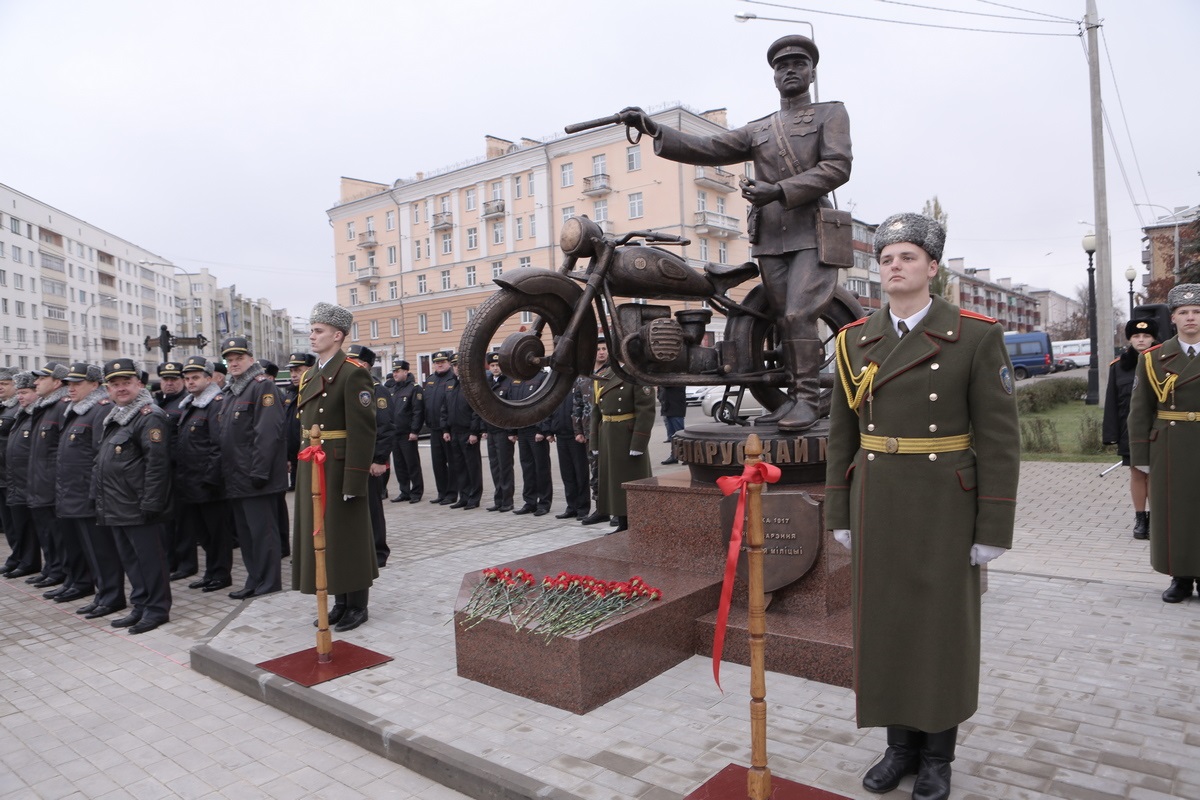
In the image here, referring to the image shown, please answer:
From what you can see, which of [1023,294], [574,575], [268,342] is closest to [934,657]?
[574,575]

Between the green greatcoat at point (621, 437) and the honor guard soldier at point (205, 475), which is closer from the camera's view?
the honor guard soldier at point (205, 475)

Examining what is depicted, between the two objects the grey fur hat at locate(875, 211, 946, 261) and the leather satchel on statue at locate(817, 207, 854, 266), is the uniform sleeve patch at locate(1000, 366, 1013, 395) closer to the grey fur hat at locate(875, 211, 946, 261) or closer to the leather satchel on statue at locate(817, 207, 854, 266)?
the grey fur hat at locate(875, 211, 946, 261)

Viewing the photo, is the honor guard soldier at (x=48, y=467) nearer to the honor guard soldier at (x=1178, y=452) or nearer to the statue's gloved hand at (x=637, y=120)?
the statue's gloved hand at (x=637, y=120)

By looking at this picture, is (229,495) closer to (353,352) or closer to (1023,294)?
(353,352)

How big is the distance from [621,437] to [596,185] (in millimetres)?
30379

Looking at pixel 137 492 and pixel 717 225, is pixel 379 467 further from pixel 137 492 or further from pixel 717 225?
pixel 717 225

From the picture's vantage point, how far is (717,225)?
117 feet

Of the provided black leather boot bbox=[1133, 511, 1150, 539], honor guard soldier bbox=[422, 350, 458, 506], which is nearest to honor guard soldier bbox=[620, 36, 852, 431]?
black leather boot bbox=[1133, 511, 1150, 539]

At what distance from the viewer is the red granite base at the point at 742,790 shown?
9.82 feet

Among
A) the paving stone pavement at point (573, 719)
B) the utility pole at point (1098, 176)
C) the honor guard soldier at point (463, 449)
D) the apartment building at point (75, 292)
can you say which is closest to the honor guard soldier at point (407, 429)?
the honor guard soldier at point (463, 449)

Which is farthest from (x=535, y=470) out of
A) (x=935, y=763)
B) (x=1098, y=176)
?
(x=1098, y=176)

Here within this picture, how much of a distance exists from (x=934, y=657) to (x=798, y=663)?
1.46 meters

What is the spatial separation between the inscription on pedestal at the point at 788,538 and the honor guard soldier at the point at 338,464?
2.46m

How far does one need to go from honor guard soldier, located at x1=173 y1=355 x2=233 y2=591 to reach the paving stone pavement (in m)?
1.35
